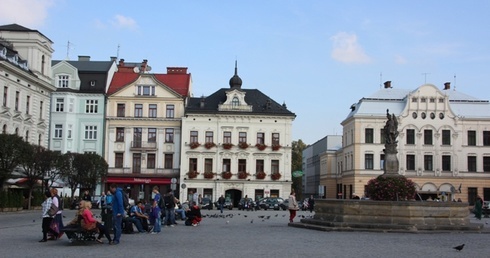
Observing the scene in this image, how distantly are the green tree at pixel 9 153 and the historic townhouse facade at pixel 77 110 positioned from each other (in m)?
25.4

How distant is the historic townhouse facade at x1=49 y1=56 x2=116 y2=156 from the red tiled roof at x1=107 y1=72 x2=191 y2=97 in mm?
1843

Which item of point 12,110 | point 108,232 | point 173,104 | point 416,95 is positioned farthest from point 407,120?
point 108,232

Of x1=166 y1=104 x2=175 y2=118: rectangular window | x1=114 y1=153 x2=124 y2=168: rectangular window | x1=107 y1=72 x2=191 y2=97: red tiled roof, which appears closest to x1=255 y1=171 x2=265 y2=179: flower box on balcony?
x1=166 y1=104 x2=175 y2=118: rectangular window

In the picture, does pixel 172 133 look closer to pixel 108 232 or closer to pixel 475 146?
pixel 475 146

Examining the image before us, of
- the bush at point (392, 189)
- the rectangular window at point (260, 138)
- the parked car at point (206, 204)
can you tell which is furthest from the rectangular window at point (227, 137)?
the bush at point (392, 189)

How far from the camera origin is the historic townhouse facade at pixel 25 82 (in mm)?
49969

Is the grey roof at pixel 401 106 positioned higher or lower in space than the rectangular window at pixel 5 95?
higher

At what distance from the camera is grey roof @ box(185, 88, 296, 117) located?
67.3 metres

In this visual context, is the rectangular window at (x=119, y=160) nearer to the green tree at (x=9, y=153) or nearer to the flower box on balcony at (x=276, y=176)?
the flower box on balcony at (x=276, y=176)

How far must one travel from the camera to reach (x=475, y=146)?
69750mm

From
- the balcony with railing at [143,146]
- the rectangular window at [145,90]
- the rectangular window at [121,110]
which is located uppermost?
the rectangular window at [145,90]

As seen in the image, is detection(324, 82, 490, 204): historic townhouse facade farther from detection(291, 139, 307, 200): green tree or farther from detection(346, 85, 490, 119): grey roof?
detection(291, 139, 307, 200): green tree

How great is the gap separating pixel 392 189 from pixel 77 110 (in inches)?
1859

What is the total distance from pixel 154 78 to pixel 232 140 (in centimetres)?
1048
